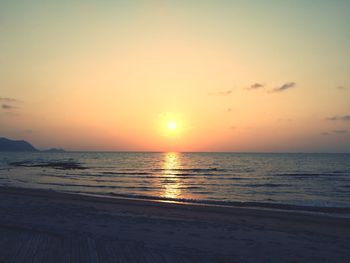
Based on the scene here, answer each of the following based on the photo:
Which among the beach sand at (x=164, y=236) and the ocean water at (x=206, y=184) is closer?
the beach sand at (x=164, y=236)

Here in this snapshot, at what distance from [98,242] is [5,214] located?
692 cm

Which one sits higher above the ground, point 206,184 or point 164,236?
point 164,236

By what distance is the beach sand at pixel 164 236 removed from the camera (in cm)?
802

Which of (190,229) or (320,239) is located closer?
(320,239)

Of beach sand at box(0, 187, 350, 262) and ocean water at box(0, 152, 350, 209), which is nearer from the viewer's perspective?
beach sand at box(0, 187, 350, 262)

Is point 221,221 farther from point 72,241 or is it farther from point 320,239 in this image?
point 72,241

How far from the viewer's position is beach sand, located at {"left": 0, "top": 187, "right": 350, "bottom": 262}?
802 cm

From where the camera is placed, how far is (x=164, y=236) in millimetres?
10094

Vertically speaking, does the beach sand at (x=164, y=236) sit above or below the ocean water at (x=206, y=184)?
above

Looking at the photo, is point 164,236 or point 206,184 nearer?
point 164,236

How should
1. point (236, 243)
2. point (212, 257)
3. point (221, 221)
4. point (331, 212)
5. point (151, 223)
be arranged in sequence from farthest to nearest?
1. point (331, 212)
2. point (221, 221)
3. point (151, 223)
4. point (236, 243)
5. point (212, 257)

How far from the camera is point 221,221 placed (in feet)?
43.6

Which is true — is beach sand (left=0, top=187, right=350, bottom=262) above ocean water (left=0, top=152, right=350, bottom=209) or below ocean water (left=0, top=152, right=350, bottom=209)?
above

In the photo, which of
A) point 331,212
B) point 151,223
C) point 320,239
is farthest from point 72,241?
point 331,212
